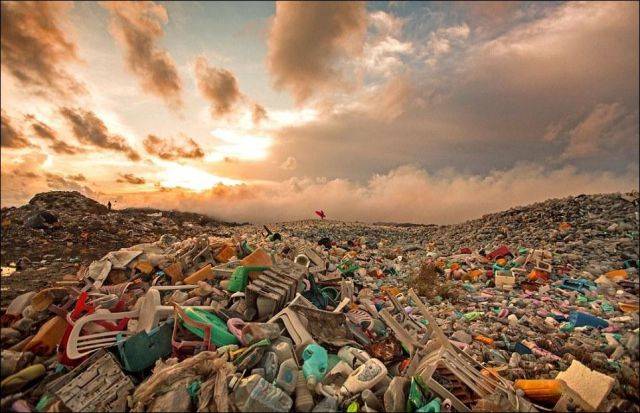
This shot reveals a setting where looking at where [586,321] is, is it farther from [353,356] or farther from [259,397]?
[259,397]

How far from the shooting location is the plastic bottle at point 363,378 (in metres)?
2.93

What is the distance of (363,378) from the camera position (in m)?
3.01

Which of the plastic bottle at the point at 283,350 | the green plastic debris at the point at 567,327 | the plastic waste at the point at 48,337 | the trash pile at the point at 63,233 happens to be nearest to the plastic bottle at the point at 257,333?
the plastic bottle at the point at 283,350

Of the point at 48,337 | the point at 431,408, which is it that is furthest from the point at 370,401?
the point at 48,337

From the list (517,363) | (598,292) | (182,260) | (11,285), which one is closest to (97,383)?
(182,260)

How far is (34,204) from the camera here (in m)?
17.3

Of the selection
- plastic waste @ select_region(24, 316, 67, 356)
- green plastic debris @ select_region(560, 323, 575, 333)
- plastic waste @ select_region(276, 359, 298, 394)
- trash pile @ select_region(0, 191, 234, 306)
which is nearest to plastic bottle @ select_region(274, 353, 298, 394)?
plastic waste @ select_region(276, 359, 298, 394)

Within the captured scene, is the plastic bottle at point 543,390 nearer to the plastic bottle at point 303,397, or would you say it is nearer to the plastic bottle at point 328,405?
the plastic bottle at point 328,405

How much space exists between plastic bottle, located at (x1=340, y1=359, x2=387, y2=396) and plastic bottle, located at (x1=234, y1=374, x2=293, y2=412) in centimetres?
54

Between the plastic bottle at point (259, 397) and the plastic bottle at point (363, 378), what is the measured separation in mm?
542

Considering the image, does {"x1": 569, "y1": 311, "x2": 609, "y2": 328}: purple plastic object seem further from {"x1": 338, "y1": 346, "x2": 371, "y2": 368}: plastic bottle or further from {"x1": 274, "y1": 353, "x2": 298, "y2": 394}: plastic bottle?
{"x1": 274, "y1": 353, "x2": 298, "y2": 394}: plastic bottle

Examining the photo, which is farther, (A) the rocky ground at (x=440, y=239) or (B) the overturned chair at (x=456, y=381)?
(A) the rocky ground at (x=440, y=239)

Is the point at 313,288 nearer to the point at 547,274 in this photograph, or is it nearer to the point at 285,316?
the point at 285,316

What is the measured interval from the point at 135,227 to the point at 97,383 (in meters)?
14.1
